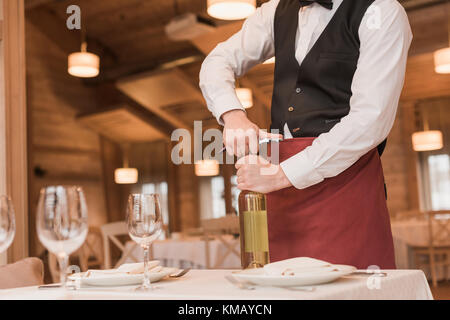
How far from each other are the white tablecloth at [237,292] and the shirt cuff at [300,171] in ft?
0.98

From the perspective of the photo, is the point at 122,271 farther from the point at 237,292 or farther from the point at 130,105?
the point at 130,105

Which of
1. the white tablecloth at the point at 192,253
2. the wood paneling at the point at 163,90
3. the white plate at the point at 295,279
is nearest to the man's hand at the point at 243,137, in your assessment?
the white plate at the point at 295,279

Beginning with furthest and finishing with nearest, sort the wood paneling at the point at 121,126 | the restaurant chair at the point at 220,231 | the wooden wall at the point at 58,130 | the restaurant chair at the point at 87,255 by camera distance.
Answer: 1. the wood paneling at the point at 121,126
2. the wooden wall at the point at 58,130
3. the restaurant chair at the point at 87,255
4. the restaurant chair at the point at 220,231

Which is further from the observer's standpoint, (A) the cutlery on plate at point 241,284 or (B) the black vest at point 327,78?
(B) the black vest at point 327,78

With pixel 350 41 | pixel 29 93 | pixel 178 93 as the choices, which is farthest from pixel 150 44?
pixel 350 41

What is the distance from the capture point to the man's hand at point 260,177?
1.39 meters

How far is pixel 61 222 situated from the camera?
3.41 feet

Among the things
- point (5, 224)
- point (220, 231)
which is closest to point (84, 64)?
point (220, 231)

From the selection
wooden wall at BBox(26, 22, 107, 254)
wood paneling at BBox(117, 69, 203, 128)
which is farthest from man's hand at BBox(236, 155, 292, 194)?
wooden wall at BBox(26, 22, 107, 254)

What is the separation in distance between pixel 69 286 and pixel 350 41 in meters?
0.92

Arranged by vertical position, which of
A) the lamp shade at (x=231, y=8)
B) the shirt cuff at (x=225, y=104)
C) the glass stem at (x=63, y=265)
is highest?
the lamp shade at (x=231, y=8)

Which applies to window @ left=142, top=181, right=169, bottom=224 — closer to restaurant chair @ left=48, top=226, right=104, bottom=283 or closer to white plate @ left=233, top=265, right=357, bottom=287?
restaurant chair @ left=48, top=226, right=104, bottom=283

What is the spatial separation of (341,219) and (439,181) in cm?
913

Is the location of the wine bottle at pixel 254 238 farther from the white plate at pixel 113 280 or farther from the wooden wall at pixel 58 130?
the wooden wall at pixel 58 130
